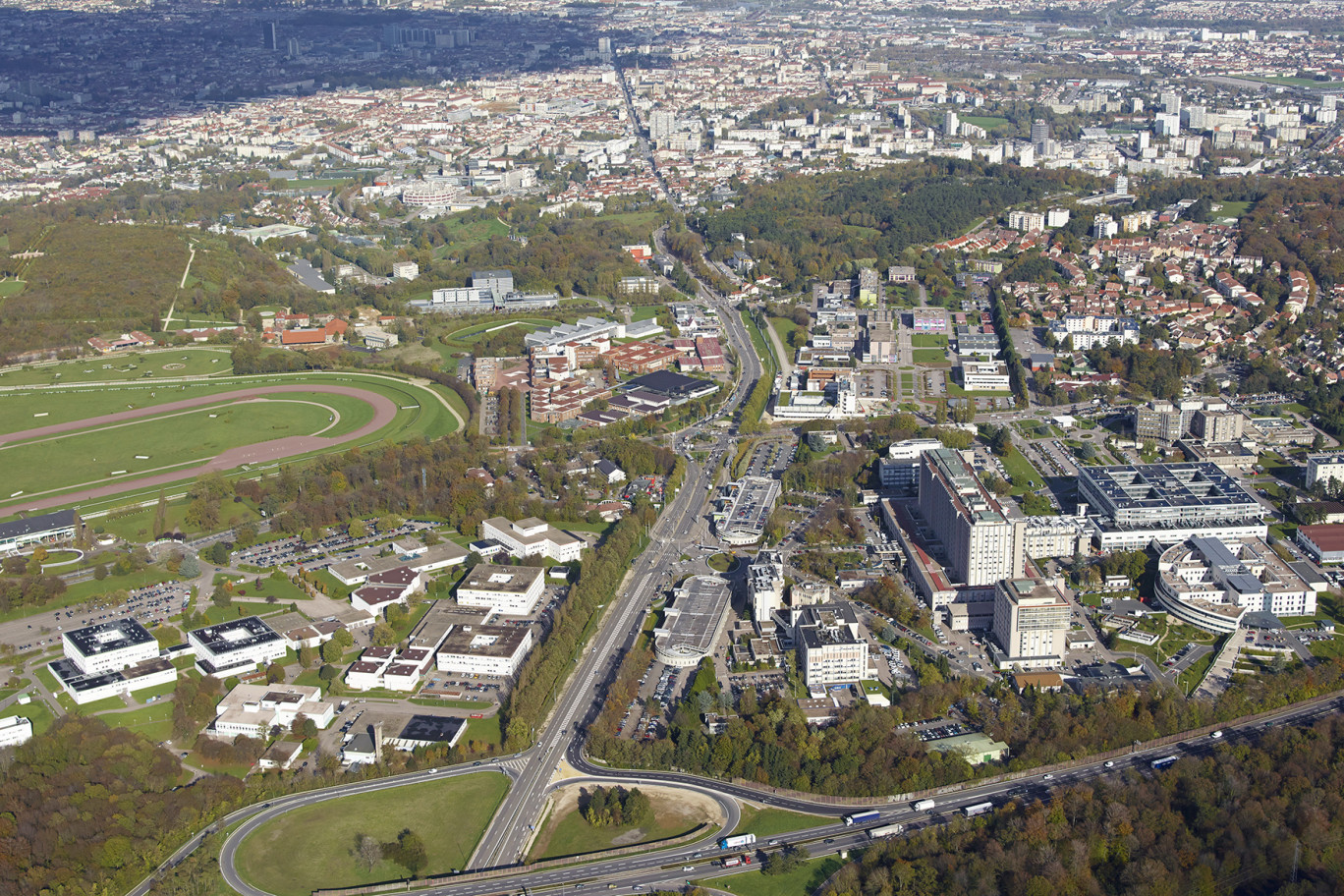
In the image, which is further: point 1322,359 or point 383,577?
point 1322,359

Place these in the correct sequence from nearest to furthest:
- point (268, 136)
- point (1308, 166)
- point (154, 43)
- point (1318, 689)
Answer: point (1318, 689), point (1308, 166), point (268, 136), point (154, 43)

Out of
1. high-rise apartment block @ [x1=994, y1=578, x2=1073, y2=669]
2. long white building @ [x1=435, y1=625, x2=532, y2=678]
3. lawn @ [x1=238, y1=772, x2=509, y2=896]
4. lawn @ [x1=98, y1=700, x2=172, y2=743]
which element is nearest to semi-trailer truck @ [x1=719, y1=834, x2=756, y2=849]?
lawn @ [x1=238, y1=772, x2=509, y2=896]

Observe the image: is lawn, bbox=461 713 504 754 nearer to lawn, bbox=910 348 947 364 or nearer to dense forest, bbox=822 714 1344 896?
dense forest, bbox=822 714 1344 896

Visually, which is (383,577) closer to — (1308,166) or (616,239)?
(616,239)

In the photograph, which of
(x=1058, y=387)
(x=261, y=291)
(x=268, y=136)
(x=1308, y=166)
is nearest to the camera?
(x=1058, y=387)

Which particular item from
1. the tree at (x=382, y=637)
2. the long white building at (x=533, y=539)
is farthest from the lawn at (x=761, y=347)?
the tree at (x=382, y=637)

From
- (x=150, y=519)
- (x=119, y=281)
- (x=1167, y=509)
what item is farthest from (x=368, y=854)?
(x=119, y=281)

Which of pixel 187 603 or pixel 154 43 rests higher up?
pixel 154 43

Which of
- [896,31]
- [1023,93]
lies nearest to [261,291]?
[1023,93]
